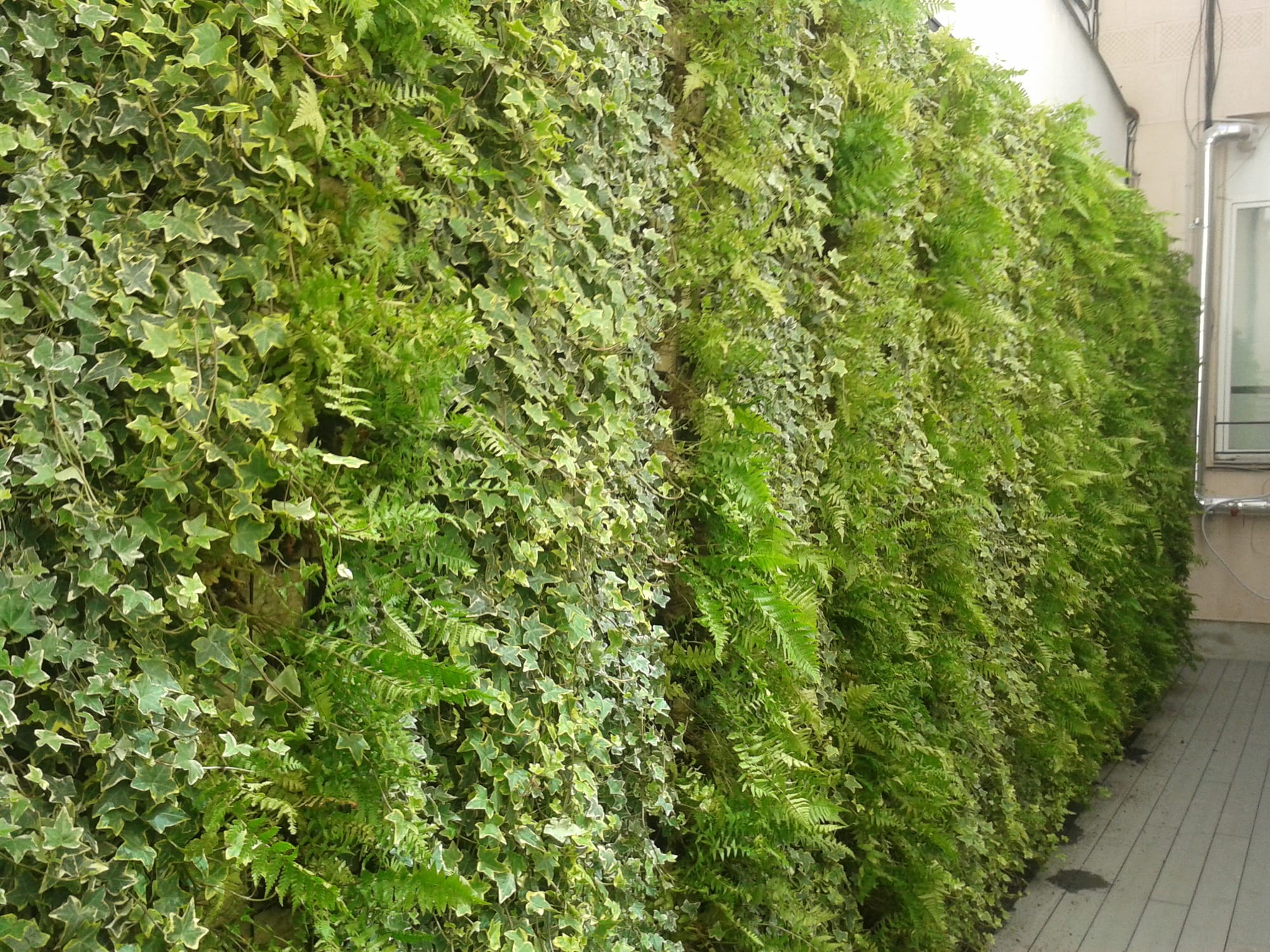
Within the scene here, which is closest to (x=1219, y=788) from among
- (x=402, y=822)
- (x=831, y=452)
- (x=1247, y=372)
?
(x=831, y=452)

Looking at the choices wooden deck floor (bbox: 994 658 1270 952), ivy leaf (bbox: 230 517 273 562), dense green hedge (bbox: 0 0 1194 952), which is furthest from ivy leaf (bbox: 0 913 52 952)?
wooden deck floor (bbox: 994 658 1270 952)

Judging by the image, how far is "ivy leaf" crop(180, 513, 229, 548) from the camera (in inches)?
40.8

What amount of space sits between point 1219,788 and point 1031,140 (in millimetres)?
3177

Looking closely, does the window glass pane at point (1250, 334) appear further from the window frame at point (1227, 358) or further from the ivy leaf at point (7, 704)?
the ivy leaf at point (7, 704)

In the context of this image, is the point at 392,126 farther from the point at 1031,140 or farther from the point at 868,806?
the point at 1031,140

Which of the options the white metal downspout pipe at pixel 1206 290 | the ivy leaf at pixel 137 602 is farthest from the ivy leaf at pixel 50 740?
the white metal downspout pipe at pixel 1206 290

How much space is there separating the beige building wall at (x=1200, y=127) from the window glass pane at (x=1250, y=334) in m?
0.16

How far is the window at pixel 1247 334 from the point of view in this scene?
823 centimetres

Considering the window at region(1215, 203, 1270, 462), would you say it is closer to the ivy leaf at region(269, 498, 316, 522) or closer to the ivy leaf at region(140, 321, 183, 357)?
the ivy leaf at region(269, 498, 316, 522)

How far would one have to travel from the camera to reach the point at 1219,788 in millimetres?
5062

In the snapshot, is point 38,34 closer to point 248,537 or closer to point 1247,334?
point 248,537

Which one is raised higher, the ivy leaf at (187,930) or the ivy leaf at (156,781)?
the ivy leaf at (156,781)

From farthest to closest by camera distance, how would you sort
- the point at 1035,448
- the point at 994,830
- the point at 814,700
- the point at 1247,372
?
1. the point at 1247,372
2. the point at 1035,448
3. the point at 994,830
4. the point at 814,700

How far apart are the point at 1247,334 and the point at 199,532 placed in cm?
904
